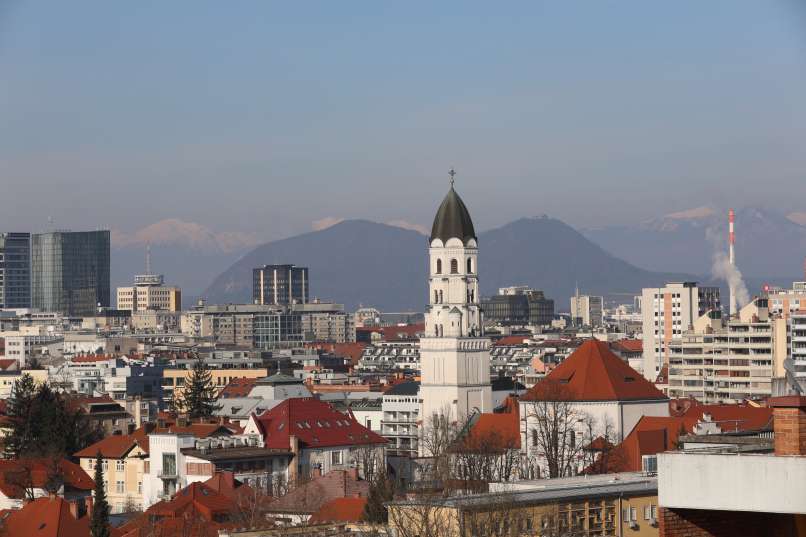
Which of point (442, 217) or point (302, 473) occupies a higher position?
point (442, 217)

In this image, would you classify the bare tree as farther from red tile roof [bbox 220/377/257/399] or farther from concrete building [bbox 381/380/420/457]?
red tile roof [bbox 220/377/257/399]

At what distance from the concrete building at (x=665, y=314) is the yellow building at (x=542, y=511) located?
110 m

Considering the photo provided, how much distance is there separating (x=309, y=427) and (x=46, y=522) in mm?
25709

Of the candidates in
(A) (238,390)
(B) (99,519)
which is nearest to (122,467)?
(B) (99,519)

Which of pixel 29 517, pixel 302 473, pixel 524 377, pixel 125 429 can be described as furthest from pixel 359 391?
pixel 29 517

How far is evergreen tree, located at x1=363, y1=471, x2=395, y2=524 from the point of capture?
4697 cm

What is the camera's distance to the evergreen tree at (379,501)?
46969mm

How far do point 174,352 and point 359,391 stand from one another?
5744 cm

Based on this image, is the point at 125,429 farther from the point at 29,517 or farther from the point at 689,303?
the point at 689,303

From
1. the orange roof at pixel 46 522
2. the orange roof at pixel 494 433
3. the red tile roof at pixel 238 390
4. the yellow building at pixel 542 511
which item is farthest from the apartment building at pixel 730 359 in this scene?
the yellow building at pixel 542 511

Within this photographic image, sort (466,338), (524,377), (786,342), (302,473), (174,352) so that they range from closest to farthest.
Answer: (302,473) < (466,338) < (786,342) < (524,377) < (174,352)

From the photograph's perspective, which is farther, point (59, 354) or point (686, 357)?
point (59, 354)

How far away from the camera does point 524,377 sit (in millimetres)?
141875

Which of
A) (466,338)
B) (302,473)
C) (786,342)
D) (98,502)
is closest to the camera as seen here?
(98,502)
